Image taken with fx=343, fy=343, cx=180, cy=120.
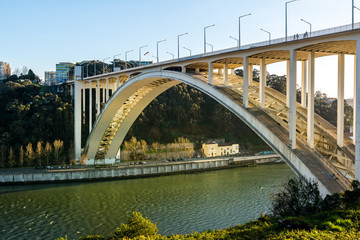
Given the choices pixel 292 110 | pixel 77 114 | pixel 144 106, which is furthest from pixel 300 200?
pixel 77 114

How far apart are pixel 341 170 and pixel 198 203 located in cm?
993

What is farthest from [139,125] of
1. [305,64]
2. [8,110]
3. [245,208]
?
[305,64]

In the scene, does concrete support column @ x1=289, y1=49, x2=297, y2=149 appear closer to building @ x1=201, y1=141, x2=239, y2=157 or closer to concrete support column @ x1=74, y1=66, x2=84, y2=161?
concrete support column @ x1=74, y1=66, x2=84, y2=161

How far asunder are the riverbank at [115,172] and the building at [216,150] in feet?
15.5

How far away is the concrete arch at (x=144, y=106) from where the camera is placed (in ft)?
40.9

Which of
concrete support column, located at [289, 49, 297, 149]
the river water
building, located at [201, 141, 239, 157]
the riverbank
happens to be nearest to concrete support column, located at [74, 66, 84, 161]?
the riverbank

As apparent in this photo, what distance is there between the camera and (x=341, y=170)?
1246cm

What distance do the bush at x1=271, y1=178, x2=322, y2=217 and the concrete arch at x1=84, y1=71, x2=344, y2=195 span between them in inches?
16.0

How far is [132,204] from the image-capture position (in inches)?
819

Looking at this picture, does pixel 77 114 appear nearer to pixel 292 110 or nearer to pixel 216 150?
pixel 216 150

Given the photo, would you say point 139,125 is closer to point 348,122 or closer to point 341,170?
point 348,122

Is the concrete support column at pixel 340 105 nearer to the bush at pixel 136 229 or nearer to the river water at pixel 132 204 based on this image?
the river water at pixel 132 204

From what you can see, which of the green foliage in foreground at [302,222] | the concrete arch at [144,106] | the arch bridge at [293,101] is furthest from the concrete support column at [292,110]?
the green foliage in foreground at [302,222]

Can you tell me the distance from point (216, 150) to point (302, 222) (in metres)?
33.9
